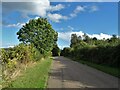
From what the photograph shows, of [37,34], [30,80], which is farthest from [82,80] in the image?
[37,34]

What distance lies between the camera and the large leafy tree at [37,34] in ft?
146

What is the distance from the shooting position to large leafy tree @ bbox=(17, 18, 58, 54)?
4447 cm

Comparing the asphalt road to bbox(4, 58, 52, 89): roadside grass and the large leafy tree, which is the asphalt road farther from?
the large leafy tree

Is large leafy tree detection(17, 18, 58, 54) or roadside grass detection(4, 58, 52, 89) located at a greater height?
large leafy tree detection(17, 18, 58, 54)

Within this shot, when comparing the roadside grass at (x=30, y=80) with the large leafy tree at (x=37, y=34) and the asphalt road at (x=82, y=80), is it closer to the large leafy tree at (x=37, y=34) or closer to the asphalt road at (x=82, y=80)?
the asphalt road at (x=82, y=80)

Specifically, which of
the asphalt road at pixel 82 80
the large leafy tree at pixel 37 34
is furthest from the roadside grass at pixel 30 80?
the large leafy tree at pixel 37 34

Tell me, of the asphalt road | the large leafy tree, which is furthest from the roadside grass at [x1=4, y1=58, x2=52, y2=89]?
the large leafy tree

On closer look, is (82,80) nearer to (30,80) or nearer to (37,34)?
(30,80)

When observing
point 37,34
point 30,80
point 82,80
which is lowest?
point 82,80

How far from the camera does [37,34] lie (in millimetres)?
44906

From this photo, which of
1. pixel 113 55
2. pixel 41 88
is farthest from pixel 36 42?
pixel 41 88

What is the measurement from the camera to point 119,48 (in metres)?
27.5

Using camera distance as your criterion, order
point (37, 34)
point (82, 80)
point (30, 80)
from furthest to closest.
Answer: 1. point (37, 34)
2. point (82, 80)
3. point (30, 80)

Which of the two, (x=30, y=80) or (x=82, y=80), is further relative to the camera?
(x=82, y=80)
